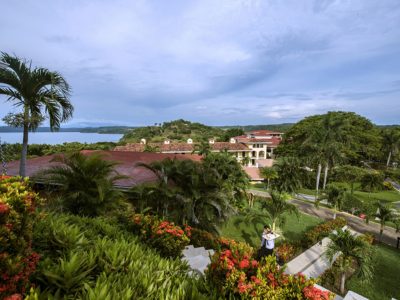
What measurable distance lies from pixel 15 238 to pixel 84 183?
5.41 m

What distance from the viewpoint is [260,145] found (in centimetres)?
5434

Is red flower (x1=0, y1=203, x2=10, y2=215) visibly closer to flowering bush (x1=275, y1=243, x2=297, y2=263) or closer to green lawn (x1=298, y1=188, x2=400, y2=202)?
flowering bush (x1=275, y1=243, x2=297, y2=263)

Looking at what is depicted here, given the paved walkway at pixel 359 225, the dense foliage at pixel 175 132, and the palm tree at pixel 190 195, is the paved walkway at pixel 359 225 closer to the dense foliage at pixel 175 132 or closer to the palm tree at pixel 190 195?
the palm tree at pixel 190 195

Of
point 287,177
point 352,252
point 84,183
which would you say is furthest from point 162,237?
point 287,177

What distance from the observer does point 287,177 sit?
75.4 ft

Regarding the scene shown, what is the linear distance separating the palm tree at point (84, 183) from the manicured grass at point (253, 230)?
21.2ft

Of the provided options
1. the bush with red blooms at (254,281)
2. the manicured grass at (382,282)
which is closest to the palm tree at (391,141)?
the manicured grass at (382,282)

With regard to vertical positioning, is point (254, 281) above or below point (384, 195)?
above

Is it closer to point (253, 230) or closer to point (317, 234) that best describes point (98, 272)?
point (253, 230)

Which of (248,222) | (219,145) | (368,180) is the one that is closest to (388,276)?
(248,222)

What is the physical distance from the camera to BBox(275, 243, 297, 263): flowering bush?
395 inches

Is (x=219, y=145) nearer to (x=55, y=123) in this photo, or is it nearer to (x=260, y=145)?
(x=260, y=145)

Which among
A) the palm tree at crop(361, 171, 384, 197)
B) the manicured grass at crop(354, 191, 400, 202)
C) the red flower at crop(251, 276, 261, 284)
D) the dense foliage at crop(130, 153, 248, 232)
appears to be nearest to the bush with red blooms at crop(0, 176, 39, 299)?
the red flower at crop(251, 276, 261, 284)

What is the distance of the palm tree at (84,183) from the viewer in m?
7.30
